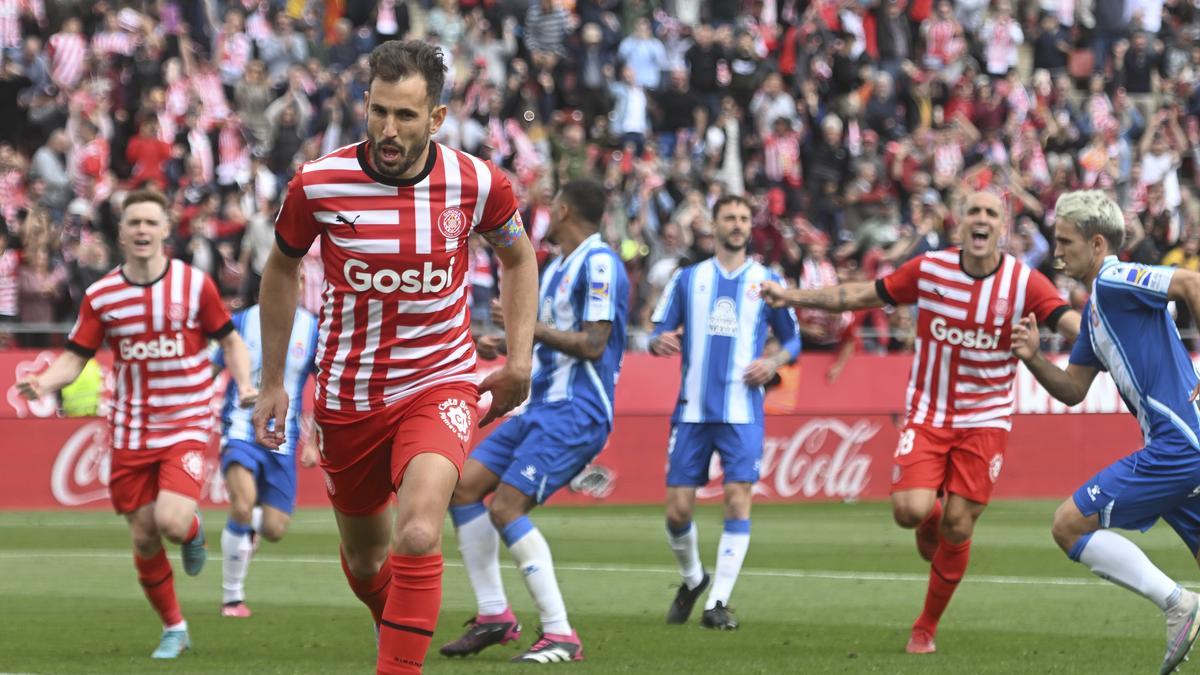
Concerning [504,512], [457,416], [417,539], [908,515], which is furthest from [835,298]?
[417,539]

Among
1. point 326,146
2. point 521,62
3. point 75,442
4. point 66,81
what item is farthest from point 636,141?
point 75,442

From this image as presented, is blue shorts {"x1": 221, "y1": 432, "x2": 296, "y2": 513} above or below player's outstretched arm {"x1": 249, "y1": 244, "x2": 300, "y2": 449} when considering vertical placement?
below

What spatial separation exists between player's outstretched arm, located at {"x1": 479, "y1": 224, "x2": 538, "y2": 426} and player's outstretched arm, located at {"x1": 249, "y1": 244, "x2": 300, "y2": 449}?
767 millimetres

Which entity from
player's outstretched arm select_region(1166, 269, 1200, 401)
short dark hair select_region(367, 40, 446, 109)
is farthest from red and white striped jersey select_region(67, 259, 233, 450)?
player's outstretched arm select_region(1166, 269, 1200, 401)

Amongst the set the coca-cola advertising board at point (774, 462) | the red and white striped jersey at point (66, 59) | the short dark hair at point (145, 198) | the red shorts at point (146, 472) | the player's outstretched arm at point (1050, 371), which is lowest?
the coca-cola advertising board at point (774, 462)

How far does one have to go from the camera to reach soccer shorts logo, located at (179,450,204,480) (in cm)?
958

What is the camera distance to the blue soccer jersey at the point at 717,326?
11.1 m

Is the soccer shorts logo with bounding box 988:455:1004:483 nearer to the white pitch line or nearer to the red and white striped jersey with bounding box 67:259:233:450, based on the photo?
the white pitch line

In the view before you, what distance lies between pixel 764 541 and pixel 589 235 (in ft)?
22.5

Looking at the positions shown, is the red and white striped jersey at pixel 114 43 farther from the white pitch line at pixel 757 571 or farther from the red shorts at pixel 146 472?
the red shorts at pixel 146 472

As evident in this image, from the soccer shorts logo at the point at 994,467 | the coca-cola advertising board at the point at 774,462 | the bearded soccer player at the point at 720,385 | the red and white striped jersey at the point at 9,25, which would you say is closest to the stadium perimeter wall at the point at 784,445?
the coca-cola advertising board at the point at 774,462

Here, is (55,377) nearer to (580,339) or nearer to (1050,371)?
(580,339)

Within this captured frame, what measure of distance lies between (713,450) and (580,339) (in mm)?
2166

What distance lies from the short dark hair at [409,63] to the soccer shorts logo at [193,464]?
3.76 m
